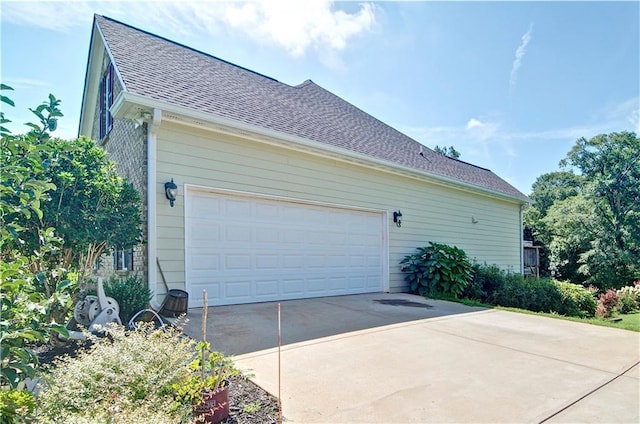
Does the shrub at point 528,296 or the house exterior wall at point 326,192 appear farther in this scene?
the shrub at point 528,296

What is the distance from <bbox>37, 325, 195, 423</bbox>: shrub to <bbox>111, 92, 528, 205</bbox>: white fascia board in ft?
→ 13.4

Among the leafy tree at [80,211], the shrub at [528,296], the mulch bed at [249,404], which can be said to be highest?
the leafy tree at [80,211]

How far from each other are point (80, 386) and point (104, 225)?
111 inches

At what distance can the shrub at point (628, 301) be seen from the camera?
10.8 metres

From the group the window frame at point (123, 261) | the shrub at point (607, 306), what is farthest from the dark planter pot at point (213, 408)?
the shrub at point (607, 306)

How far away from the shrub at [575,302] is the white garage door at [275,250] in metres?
5.46

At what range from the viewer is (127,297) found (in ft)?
15.9

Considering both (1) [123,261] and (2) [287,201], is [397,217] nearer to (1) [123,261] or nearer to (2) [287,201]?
(2) [287,201]

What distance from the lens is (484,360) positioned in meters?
3.83

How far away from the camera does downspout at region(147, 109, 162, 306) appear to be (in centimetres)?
563

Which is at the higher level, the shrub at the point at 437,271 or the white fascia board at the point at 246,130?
the white fascia board at the point at 246,130

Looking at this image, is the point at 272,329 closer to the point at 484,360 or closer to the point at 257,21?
the point at 484,360

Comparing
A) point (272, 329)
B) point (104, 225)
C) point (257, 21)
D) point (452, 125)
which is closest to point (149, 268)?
point (104, 225)

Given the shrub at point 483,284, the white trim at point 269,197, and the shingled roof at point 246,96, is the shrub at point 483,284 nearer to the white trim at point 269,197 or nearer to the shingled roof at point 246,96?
the shingled roof at point 246,96
